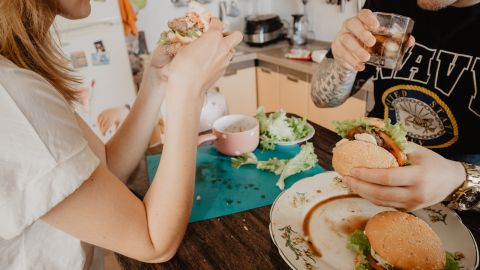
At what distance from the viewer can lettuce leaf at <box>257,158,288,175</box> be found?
112 centimetres

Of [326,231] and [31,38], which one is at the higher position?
[31,38]

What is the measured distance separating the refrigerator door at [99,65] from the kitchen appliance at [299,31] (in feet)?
5.42

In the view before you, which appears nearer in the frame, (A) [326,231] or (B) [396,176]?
(B) [396,176]

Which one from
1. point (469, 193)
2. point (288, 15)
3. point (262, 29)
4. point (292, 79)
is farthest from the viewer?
point (288, 15)

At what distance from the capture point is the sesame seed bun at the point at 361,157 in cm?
91

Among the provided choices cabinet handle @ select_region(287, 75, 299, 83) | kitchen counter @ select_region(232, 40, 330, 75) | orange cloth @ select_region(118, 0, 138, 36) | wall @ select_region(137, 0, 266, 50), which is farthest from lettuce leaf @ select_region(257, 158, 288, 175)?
wall @ select_region(137, 0, 266, 50)

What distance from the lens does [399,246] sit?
0.70m

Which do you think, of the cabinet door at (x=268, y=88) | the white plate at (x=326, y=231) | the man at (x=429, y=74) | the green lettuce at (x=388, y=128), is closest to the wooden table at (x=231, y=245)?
the white plate at (x=326, y=231)

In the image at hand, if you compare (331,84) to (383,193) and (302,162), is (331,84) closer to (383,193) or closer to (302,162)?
(302,162)

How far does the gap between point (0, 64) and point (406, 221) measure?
883mm

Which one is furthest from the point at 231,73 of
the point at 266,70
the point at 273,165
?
the point at 273,165

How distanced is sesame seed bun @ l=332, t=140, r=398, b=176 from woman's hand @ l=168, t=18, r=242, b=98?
1.40 feet

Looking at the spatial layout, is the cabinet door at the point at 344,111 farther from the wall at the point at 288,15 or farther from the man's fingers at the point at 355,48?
the man's fingers at the point at 355,48

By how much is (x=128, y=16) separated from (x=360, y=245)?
2851mm
